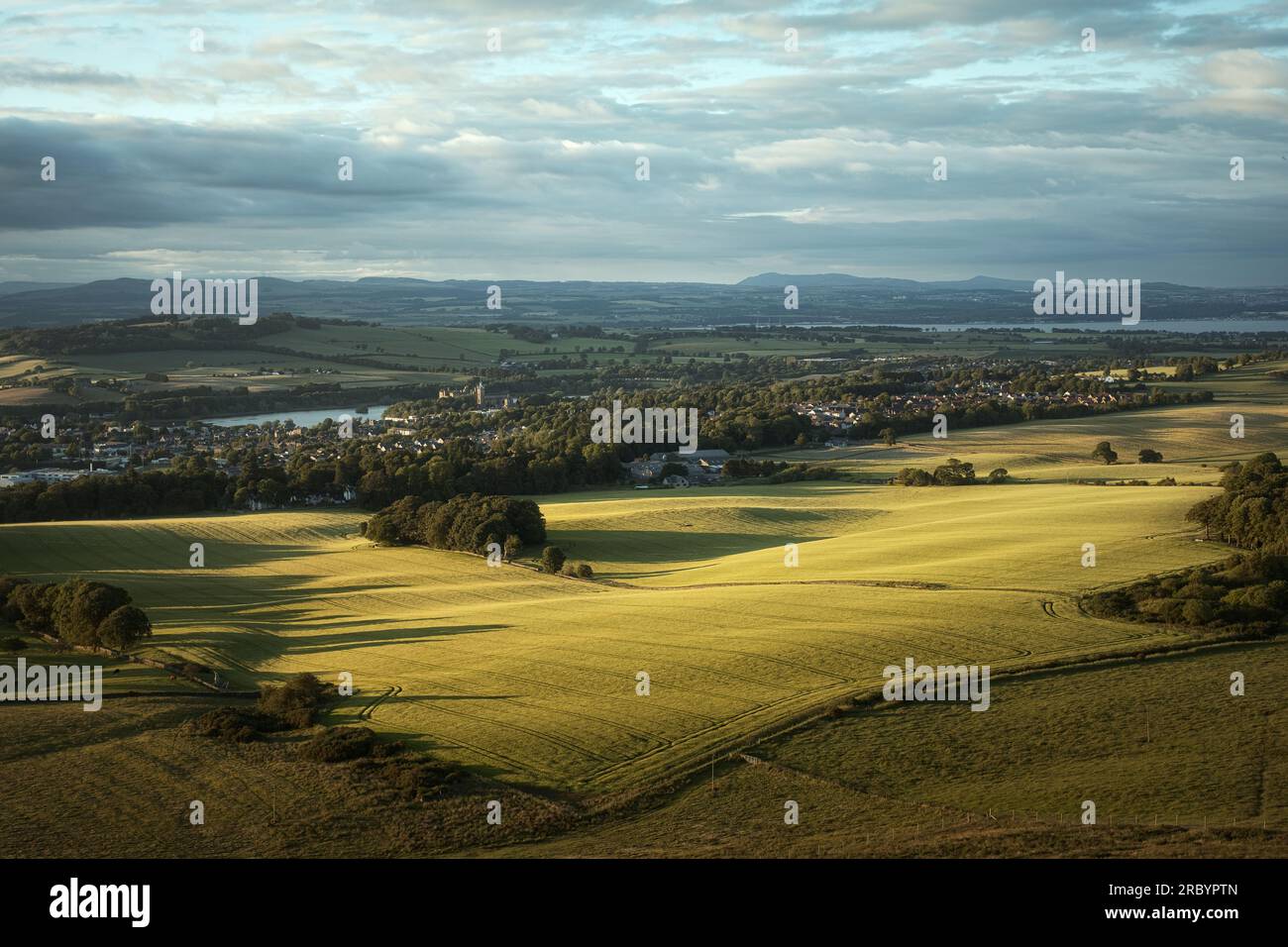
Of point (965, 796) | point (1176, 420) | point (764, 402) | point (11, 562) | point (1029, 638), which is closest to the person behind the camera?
point (965, 796)

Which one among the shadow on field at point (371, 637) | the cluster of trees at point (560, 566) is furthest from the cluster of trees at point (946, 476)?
the shadow on field at point (371, 637)

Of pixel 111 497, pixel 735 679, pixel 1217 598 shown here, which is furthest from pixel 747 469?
pixel 735 679

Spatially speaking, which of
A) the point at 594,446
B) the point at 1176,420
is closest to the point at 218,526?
the point at 594,446

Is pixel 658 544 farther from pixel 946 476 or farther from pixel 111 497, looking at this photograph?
pixel 111 497

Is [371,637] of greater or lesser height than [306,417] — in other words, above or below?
below

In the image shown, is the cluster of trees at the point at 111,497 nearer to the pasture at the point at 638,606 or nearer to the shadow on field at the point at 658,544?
the pasture at the point at 638,606

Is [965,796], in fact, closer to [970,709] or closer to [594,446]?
[970,709]
